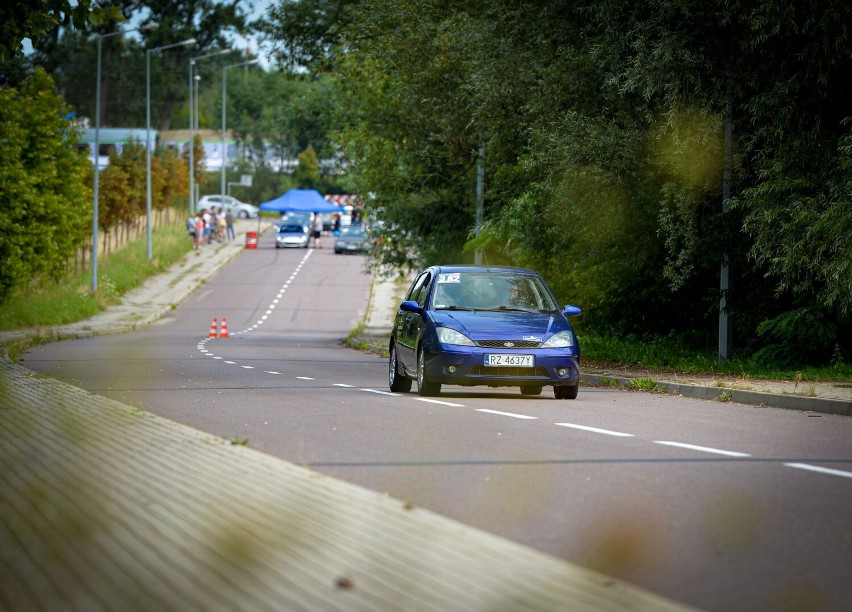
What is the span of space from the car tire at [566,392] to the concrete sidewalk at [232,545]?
7539mm

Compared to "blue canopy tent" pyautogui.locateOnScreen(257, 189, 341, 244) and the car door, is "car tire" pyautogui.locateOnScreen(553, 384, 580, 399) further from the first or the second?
"blue canopy tent" pyautogui.locateOnScreen(257, 189, 341, 244)

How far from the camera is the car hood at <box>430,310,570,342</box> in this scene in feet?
57.1

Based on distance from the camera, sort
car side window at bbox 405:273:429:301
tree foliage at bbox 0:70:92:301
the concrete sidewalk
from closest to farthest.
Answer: the concrete sidewalk < car side window at bbox 405:273:429:301 < tree foliage at bbox 0:70:92:301

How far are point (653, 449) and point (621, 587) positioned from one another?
5666 mm

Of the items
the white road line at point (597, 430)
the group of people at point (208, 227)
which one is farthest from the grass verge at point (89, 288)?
the white road line at point (597, 430)

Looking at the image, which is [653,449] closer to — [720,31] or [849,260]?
[849,260]

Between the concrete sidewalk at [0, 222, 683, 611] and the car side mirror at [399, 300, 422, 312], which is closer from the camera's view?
the concrete sidewalk at [0, 222, 683, 611]

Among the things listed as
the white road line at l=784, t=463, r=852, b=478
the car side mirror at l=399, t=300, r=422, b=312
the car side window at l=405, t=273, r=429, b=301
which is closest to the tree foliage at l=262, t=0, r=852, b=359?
the car side window at l=405, t=273, r=429, b=301

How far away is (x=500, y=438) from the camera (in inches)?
490

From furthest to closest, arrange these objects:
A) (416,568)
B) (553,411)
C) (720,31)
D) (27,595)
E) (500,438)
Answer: (720,31) < (553,411) < (500,438) < (416,568) < (27,595)

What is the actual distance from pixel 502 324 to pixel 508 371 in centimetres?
62

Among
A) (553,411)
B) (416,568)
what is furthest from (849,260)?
(416,568)

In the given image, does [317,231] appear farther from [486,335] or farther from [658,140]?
[486,335]

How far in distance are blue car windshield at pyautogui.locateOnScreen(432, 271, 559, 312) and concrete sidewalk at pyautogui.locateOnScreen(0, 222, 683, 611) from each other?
7.77 m
